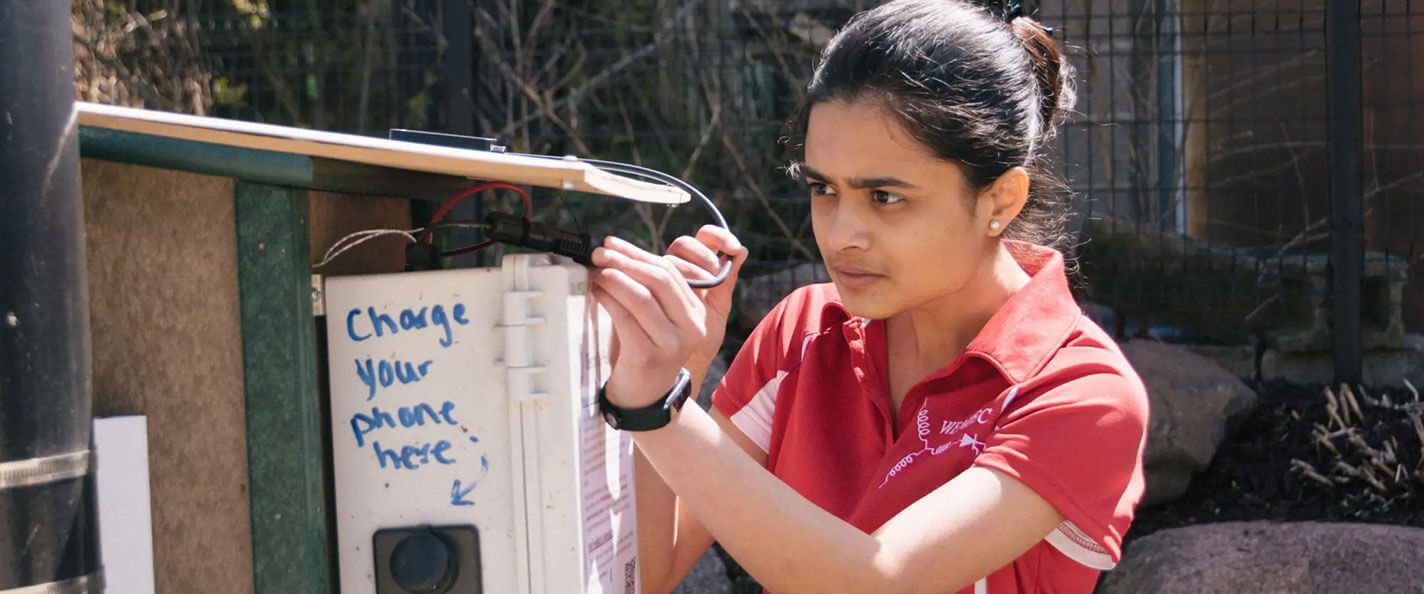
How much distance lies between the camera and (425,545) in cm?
138

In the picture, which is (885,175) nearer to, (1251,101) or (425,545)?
(425,545)

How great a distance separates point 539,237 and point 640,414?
21 cm

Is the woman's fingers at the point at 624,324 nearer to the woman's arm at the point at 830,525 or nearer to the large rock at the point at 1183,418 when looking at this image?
the woman's arm at the point at 830,525

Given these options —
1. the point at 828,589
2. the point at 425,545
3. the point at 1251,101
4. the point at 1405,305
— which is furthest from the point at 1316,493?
the point at 425,545

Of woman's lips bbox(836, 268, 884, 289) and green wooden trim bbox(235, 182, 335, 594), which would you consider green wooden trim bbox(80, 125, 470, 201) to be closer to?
green wooden trim bbox(235, 182, 335, 594)

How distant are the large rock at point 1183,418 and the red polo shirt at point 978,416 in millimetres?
2550

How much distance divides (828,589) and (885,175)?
1.62ft

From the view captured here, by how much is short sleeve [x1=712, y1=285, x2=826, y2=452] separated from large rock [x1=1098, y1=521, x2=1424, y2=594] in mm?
1963

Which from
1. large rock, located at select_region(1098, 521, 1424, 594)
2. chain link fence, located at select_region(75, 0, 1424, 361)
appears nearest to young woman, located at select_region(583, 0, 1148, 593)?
large rock, located at select_region(1098, 521, 1424, 594)

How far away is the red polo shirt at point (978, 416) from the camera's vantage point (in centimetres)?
159

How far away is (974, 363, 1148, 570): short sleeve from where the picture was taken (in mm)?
1562

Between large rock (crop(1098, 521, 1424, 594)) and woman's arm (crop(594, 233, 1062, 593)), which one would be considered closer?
woman's arm (crop(594, 233, 1062, 593))

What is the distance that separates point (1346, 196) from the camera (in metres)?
4.64

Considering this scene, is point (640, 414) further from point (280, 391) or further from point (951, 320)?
point (951, 320)
